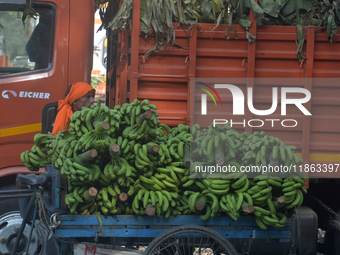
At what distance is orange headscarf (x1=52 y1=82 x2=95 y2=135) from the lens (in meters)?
3.99

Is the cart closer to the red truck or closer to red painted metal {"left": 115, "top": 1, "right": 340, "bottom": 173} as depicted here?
the red truck

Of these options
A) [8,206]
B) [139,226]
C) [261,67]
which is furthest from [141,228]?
[261,67]

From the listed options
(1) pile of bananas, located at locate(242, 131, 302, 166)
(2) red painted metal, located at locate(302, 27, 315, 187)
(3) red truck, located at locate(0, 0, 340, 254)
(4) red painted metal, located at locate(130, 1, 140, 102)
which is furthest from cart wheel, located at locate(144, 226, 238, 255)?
(4) red painted metal, located at locate(130, 1, 140, 102)

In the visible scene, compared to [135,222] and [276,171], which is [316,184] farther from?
[135,222]

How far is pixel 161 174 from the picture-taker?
3.17 m

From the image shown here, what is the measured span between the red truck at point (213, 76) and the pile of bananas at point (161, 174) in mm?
841

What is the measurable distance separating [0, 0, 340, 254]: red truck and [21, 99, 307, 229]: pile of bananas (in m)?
0.84

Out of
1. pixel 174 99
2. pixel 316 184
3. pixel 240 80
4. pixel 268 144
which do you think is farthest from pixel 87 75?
pixel 316 184

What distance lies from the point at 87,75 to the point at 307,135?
2.63 m

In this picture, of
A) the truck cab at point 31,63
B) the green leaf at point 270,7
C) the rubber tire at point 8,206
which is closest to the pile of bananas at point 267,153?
the green leaf at point 270,7

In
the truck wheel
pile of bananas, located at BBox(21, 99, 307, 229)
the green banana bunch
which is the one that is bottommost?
the truck wheel

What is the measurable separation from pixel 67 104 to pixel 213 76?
1.67 metres

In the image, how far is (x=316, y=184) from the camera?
4148 mm

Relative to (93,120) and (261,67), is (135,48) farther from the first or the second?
(261,67)
